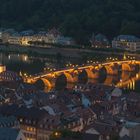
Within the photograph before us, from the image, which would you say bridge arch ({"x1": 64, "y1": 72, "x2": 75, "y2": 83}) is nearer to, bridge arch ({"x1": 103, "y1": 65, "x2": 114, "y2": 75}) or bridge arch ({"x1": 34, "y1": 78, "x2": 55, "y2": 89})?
bridge arch ({"x1": 34, "y1": 78, "x2": 55, "y2": 89})

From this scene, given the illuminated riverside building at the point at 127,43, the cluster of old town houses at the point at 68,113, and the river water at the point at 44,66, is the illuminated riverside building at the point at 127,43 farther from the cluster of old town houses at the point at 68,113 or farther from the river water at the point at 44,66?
the cluster of old town houses at the point at 68,113

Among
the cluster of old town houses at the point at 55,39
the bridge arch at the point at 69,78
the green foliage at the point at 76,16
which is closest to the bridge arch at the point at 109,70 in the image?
the bridge arch at the point at 69,78

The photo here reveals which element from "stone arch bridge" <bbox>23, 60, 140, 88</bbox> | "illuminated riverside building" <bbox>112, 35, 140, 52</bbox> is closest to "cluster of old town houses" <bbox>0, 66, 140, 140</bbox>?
"stone arch bridge" <bbox>23, 60, 140, 88</bbox>

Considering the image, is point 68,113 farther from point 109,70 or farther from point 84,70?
point 109,70

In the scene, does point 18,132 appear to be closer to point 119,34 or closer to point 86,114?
point 86,114

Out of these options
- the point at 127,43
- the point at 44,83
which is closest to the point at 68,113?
the point at 44,83

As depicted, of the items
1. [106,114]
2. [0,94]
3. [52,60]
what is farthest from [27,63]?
[106,114]

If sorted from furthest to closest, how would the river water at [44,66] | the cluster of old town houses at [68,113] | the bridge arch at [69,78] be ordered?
1. the bridge arch at [69,78]
2. the river water at [44,66]
3. the cluster of old town houses at [68,113]
